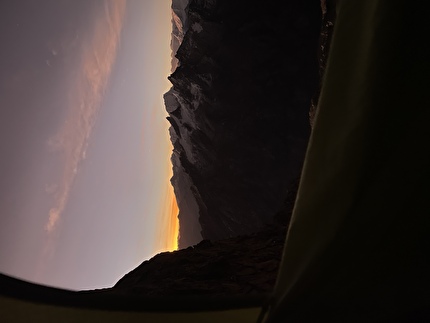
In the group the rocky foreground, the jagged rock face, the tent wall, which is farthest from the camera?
the jagged rock face

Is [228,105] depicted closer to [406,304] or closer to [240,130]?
[240,130]

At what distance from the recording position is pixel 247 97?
15.6 m

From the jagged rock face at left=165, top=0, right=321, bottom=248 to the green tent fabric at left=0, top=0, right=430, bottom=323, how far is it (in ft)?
43.5

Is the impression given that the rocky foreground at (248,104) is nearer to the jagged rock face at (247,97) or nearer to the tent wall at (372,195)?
the jagged rock face at (247,97)

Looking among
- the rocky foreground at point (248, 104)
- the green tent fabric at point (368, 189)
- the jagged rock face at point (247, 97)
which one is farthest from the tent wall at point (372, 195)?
the jagged rock face at point (247, 97)

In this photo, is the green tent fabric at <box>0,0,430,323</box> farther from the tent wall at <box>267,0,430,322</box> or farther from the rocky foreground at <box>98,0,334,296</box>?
the rocky foreground at <box>98,0,334,296</box>

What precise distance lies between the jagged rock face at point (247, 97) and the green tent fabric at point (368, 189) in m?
13.3

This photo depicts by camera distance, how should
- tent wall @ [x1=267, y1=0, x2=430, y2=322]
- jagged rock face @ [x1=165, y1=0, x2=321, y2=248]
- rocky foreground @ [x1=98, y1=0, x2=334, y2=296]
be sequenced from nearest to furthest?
tent wall @ [x1=267, y1=0, x2=430, y2=322], rocky foreground @ [x1=98, y1=0, x2=334, y2=296], jagged rock face @ [x1=165, y1=0, x2=321, y2=248]

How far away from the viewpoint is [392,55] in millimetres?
1697

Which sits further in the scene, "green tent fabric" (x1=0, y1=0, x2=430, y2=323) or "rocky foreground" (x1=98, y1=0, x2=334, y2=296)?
"rocky foreground" (x1=98, y1=0, x2=334, y2=296)

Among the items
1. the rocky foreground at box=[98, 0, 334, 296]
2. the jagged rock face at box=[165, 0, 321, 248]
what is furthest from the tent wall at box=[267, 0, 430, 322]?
the jagged rock face at box=[165, 0, 321, 248]

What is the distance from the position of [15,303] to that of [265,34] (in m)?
14.7

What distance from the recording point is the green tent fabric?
1.62 metres

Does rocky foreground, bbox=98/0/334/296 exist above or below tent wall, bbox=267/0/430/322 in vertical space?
above
